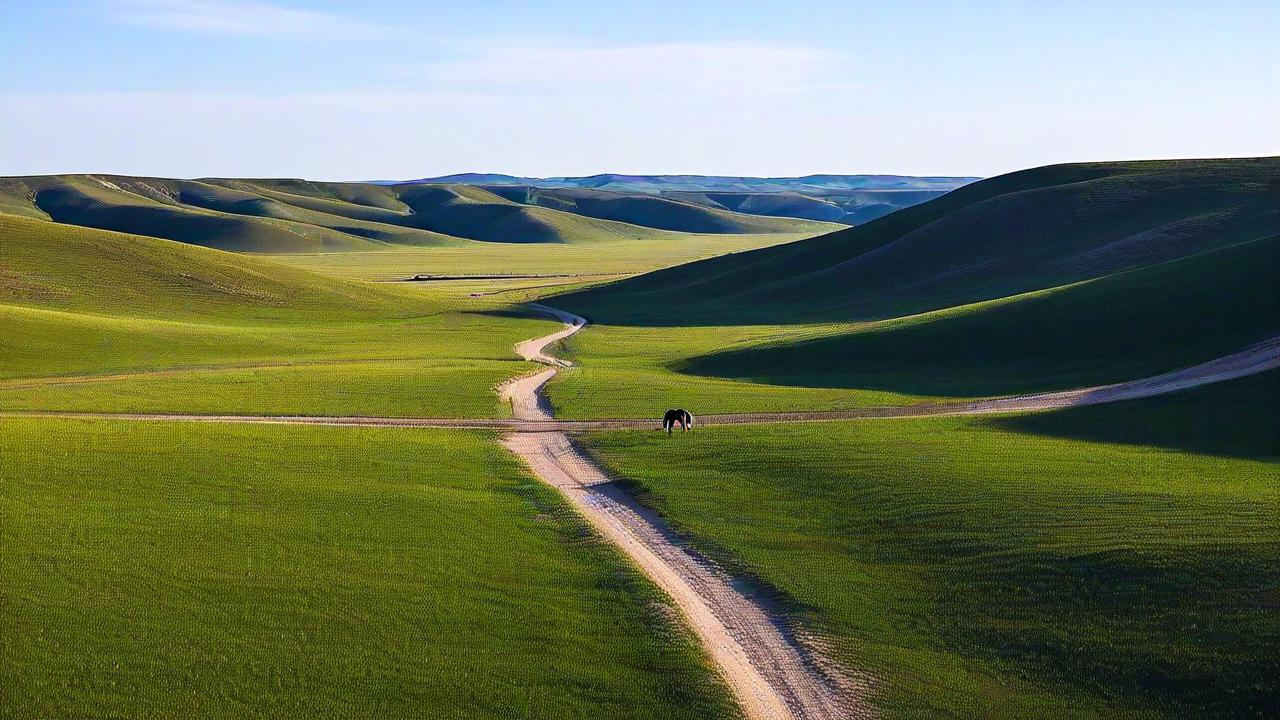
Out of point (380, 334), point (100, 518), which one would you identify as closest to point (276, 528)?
point (100, 518)

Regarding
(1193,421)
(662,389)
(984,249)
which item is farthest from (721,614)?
(984,249)

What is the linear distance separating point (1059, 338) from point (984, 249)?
57.0m

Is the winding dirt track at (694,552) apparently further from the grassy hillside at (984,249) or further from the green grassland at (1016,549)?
the grassy hillside at (984,249)

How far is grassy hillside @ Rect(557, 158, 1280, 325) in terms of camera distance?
101m

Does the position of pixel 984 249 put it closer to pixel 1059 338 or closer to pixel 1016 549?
pixel 1059 338

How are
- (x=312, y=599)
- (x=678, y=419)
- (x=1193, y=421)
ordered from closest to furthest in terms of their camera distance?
(x=312, y=599) < (x=1193, y=421) < (x=678, y=419)

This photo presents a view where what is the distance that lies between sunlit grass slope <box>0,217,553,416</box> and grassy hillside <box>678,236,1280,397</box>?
1896 cm

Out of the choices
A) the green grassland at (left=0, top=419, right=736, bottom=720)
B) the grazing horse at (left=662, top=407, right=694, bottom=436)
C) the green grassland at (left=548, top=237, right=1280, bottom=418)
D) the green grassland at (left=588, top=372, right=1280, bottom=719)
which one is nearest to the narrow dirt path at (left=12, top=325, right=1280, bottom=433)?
the green grassland at (left=548, top=237, right=1280, bottom=418)

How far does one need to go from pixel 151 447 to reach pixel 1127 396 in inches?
1556

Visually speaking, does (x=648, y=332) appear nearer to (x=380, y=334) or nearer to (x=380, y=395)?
(x=380, y=334)

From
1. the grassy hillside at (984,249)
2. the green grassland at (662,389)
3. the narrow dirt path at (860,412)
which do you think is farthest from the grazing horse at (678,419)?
the grassy hillside at (984,249)

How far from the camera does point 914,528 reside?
2889cm

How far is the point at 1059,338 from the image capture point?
209ft

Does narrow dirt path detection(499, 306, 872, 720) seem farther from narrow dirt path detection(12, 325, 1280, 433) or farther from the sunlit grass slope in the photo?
the sunlit grass slope
